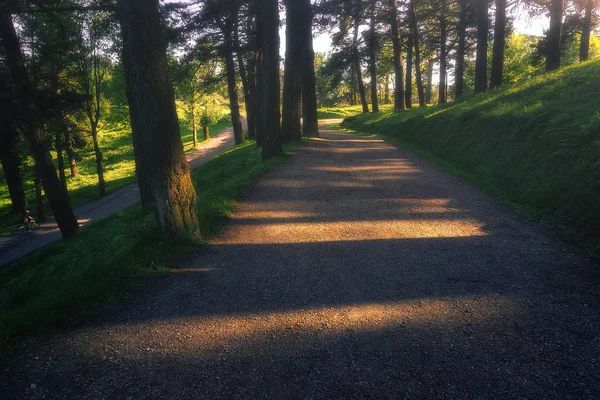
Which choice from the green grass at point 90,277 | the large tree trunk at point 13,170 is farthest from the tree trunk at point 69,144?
the green grass at point 90,277

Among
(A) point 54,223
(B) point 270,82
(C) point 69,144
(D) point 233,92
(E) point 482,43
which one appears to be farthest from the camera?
(C) point 69,144

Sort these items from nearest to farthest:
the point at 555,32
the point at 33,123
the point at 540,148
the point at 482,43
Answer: the point at 540,148 → the point at 33,123 → the point at 555,32 → the point at 482,43

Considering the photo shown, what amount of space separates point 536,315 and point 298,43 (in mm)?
14275

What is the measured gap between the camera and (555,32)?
1402cm

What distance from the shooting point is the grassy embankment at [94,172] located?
2344 cm

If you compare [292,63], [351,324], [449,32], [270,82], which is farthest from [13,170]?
[449,32]

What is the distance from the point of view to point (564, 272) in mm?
4352

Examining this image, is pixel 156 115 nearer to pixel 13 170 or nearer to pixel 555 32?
pixel 555 32

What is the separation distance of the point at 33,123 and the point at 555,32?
19.9 m

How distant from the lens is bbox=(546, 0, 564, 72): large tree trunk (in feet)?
45.9

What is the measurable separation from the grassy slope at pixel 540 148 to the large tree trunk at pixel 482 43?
483cm

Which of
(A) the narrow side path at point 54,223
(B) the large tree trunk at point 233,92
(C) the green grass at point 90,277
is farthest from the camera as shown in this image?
(B) the large tree trunk at point 233,92

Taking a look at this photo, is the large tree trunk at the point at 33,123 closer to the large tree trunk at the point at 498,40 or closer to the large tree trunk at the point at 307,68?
the large tree trunk at the point at 307,68

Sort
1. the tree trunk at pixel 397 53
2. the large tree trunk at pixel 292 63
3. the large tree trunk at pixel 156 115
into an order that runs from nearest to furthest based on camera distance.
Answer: the large tree trunk at pixel 156 115, the large tree trunk at pixel 292 63, the tree trunk at pixel 397 53
